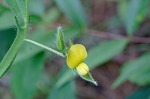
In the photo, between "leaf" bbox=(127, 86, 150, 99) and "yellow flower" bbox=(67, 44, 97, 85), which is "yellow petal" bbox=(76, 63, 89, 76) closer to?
"yellow flower" bbox=(67, 44, 97, 85)

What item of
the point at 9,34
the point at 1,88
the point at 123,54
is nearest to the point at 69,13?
the point at 9,34

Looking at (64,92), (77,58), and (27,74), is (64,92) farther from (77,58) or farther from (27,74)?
(77,58)

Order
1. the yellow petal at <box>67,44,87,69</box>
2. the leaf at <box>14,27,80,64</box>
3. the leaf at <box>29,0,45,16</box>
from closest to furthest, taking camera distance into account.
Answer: the yellow petal at <box>67,44,87,69</box> → the leaf at <box>14,27,80,64</box> → the leaf at <box>29,0,45,16</box>

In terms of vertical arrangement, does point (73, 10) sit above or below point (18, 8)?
below

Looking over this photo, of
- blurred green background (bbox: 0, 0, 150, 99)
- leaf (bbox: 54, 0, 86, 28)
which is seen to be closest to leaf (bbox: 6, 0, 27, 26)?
blurred green background (bbox: 0, 0, 150, 99)

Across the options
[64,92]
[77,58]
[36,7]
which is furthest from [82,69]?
[36,7]

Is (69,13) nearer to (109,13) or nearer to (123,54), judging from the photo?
(123,54)
